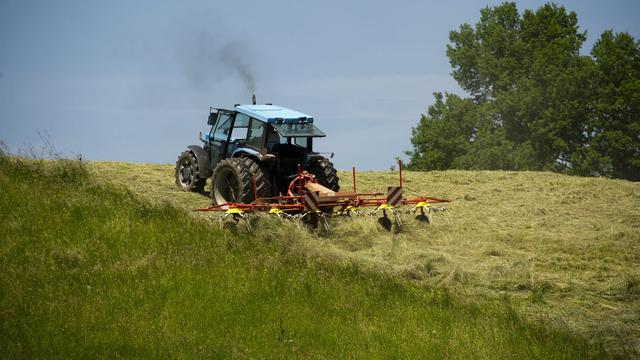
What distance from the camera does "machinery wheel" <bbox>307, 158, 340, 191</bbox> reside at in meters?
16.4

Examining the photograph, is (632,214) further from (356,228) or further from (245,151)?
(245,151)

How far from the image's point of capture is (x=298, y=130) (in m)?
15.9

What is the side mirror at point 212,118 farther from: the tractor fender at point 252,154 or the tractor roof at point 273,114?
the tractor fender at point 252,154

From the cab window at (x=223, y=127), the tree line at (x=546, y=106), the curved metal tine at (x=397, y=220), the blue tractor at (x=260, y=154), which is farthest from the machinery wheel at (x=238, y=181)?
the tree line at (x=546, y=106)

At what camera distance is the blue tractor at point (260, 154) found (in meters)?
15.6

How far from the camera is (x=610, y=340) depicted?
1044 cm

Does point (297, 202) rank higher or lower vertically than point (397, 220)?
higher

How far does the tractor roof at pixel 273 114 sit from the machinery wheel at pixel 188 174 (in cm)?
167

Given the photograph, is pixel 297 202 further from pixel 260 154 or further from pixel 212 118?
pixel 212 118

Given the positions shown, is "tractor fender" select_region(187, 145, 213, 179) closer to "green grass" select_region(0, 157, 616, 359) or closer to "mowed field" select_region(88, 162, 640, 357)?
"mowed field" select_region(88, 162, 640, 357)

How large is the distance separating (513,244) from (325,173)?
12.3ft

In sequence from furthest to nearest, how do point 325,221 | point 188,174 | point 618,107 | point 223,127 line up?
1. point 618,107
2. point 188,174
3. point 223,127
4. point 325,221

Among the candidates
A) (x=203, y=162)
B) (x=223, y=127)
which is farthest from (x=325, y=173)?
(x=203, y=162)

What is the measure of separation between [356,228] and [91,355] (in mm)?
6582
